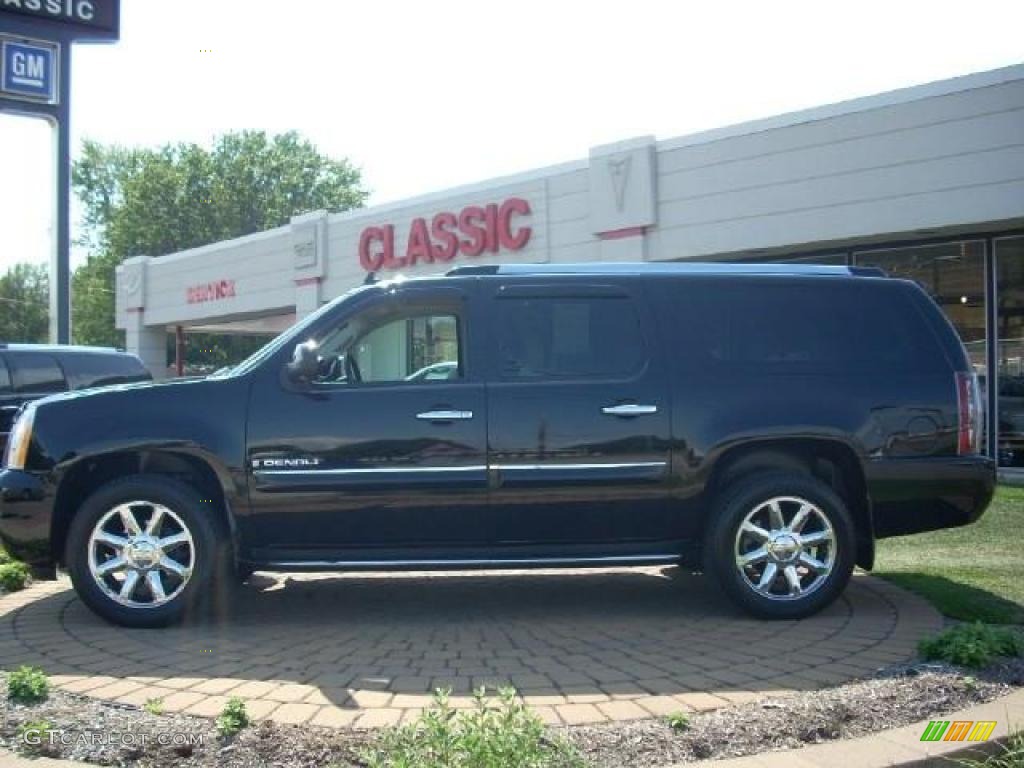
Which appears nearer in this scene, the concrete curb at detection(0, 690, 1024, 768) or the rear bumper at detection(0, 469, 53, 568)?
the concrete curb at detection(0, 690, 1024, 768)

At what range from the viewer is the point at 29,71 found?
14.4 meters

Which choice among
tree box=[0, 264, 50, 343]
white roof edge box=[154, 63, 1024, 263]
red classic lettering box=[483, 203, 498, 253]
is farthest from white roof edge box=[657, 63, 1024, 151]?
tree box=[0, 264, 50, 343]

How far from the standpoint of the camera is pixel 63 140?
48.6 feet

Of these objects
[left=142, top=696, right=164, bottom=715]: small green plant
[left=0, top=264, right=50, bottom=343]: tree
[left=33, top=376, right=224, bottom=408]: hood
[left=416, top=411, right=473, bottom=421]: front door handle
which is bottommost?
[left=142, top=696, right=164, bottom=715]: small green plant

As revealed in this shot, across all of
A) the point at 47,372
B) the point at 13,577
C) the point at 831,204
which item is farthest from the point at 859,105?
the point at 13,577

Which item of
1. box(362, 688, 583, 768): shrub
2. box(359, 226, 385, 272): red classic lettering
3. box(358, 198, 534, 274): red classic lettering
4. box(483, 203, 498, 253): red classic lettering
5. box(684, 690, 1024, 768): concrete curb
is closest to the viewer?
box(362, 688, 583, 768): shrub

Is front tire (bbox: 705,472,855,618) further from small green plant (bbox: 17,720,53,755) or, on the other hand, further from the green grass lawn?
small green plant (bbox: 17,720,53,755)

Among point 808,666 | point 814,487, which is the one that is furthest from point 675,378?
point 808,666

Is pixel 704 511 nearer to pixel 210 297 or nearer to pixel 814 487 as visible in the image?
pixel 814 487

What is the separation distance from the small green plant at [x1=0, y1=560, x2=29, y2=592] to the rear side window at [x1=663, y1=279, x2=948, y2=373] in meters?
4.47

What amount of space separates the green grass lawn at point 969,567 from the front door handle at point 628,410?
2002mm

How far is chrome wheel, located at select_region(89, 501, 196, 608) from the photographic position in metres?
5.13

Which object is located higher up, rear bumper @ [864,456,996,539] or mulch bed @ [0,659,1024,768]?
rear bumper @ [864,456,996,539]

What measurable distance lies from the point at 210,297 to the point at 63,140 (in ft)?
48.4
